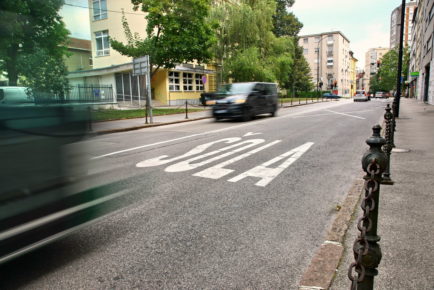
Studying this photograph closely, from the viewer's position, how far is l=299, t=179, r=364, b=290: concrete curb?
2492 millimetres

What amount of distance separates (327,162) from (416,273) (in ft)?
14.3

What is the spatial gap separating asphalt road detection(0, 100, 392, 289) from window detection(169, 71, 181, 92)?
28094mm

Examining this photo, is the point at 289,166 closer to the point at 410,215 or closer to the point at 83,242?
the point at 410,215

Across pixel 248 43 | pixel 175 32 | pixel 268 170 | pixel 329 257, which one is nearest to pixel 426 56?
pixel 248 43

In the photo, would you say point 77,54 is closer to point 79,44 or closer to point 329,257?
point 79,44

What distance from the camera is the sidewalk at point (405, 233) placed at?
252 centimetres

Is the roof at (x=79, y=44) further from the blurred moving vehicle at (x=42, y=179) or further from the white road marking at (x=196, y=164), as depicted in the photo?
the white road marking at (x=196, y=164)

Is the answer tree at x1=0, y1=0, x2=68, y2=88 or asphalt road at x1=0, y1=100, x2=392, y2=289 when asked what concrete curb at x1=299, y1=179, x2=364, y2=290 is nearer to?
asphalt road at x1=0, y1=100, x2=392, y2=289

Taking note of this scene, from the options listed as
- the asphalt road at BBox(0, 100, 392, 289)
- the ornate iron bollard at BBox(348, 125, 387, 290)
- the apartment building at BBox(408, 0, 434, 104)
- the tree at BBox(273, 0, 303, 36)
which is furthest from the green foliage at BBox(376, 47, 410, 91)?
the ornate iron bollard at BBox(348, 125, 387, 290)

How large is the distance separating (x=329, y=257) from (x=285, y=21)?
5908cm

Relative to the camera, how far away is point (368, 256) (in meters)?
1.84

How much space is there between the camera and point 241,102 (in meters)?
16.0

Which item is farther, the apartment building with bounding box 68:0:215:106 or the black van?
the apartment building with bounding box 68:0:215:106

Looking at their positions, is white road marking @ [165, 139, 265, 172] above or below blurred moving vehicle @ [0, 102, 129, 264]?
below
